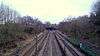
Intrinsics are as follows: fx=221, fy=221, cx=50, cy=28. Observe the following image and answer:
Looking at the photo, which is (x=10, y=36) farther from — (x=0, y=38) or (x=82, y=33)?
(x=82, y=33)

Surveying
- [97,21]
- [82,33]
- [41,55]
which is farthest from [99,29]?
[82,33]

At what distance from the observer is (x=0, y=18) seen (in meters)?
40.4

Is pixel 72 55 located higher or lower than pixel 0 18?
lower

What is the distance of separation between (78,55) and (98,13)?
1850 cm

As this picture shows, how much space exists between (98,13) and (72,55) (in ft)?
63.8

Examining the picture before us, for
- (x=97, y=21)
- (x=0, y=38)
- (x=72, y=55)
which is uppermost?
(x=97, y=21)

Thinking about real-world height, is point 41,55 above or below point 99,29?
below

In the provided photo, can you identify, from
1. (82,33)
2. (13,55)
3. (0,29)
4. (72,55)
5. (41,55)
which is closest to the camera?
(13,55)

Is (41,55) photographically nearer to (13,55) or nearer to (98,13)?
(13,55)

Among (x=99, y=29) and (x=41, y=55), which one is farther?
(x=41, y=55)

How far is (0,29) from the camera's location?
95.5ft

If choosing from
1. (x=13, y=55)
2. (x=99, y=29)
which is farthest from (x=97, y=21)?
(x=13, y=55)

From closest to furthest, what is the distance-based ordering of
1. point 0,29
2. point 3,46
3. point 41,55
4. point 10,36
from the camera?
point 41,55 → point 3,46 → point 0,29 → point 10,36

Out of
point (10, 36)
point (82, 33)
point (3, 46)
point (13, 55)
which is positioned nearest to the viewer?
point (13, 55)
